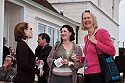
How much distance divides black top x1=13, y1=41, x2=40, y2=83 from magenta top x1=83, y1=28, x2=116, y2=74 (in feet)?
3.13

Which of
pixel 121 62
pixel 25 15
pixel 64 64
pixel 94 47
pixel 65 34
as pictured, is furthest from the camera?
pixel 25 15

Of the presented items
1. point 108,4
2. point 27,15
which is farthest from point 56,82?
point 108,4

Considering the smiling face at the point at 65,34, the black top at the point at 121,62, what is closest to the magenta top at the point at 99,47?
the smiling face at the point at 65,34

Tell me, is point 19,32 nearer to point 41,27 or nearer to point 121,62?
point 121,62

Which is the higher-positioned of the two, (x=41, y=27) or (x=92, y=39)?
(x=41, y=27)

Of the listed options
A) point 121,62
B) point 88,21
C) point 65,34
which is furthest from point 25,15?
point 88,21

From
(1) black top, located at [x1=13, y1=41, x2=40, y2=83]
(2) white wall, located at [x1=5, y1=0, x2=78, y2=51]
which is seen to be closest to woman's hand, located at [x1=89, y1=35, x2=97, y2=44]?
(1) black top, located at [x1=13, y1=41, x2=40, y2=83]

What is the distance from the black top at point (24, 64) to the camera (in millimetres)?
4652

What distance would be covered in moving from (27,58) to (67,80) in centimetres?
84

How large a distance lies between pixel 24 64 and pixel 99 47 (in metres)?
1.22

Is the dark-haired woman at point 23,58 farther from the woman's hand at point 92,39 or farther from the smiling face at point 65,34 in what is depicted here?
the woman's hand at point 92,39

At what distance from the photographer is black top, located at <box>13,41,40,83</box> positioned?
15.3 feet

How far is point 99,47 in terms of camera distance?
4074mm

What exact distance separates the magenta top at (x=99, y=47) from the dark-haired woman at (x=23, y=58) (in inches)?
38.0
